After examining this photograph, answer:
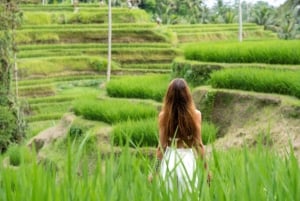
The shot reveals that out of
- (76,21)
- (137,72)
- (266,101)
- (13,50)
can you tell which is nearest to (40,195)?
(266,101)

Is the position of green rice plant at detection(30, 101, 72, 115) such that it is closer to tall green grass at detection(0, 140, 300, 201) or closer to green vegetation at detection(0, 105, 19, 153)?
green vegetation at detection(0, 105, 19, 153)

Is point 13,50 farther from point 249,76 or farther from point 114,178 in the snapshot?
point 114,178

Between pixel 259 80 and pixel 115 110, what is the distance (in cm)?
238

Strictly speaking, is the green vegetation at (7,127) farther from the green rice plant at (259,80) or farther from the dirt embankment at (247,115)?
the green rice plant at (259,80)

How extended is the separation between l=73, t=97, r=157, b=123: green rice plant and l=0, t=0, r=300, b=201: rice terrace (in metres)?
0.02

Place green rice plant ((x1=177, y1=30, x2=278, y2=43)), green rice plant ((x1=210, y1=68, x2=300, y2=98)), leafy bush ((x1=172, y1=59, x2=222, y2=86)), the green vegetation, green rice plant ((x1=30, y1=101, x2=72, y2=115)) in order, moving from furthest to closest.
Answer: green rice plant ((x1=177, y1=30, x2=278, y2=43)) → green rice plant ((x1=30, y1=101, x2=72, y2=115)) → the green vegetation → leafy bush ((x1=172, y1=59, x2=222, y2=86)) → green rice plant ((x1=210, y1=68, x2=300, y2=98))

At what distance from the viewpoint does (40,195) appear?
55.8 inches

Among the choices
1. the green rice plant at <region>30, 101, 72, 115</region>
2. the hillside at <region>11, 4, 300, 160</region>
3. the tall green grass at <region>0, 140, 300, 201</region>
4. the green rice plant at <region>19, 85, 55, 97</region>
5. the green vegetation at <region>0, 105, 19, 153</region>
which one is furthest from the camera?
the green rice plant at <region>19, 85, 55, 97</region>

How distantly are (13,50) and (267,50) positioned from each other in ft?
36.0

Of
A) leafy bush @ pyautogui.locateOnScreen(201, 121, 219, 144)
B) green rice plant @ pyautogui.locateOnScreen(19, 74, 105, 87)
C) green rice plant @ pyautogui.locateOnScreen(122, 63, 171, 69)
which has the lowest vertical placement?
green rice plant @ pyautogui.locateOnScreen(19, 74, 105, 87)

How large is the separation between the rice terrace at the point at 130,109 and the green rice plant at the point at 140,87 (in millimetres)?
29

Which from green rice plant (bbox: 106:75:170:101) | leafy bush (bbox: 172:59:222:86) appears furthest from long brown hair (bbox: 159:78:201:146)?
green rice plant (bbox: 106:75:170:101)

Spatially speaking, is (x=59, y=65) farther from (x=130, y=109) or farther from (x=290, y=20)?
(x=130, y=109)

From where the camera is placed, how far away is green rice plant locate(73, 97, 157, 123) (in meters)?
10.5
